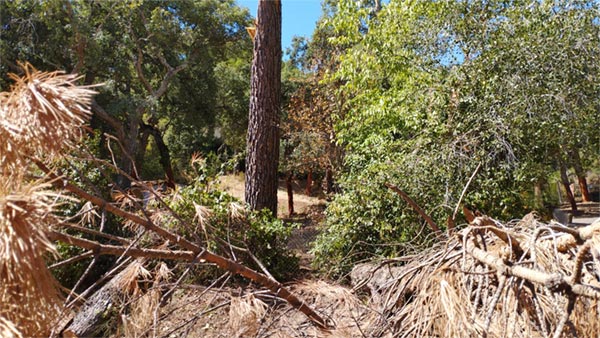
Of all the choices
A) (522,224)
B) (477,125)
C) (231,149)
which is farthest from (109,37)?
(522,224)

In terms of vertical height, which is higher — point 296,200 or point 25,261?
point 25,261

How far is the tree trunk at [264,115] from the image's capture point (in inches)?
217

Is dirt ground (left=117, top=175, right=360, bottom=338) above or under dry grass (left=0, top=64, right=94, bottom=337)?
under

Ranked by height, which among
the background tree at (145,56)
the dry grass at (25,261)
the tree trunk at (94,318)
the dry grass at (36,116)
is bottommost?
the tree trunk at (94,318)

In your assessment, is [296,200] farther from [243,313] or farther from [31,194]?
[31,194]

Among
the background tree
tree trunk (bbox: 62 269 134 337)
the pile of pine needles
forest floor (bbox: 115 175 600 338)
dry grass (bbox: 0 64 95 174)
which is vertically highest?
the background tree

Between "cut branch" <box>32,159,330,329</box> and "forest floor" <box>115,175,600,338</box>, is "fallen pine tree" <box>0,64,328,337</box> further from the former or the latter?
"forest floor" <box>115,175,600,338</box>

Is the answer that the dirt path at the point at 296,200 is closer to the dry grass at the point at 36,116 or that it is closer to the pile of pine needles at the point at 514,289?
the pile of pine needles at the point at 514,289

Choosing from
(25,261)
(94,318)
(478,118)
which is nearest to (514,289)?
(25,261)

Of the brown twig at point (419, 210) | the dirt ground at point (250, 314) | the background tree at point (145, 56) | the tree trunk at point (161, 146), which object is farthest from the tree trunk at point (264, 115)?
the tree trunk at point (161, 146)

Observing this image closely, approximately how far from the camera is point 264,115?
556cm

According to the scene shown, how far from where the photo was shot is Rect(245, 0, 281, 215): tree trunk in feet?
18.0

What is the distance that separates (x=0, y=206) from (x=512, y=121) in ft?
17.8

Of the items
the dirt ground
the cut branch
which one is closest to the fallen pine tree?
the cut branch
